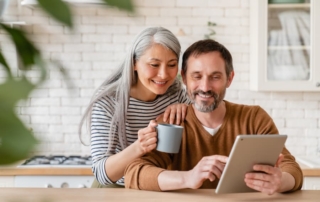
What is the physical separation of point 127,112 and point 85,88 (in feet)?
6.17

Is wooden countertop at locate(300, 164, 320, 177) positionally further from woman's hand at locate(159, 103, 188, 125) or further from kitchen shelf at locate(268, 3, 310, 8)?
woman's hand at locate(159, 103, 188, 125)

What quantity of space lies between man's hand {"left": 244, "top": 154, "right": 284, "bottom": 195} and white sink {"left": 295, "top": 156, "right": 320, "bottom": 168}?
6.15 ft

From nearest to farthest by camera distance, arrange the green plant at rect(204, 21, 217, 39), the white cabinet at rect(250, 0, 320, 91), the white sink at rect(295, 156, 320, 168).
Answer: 1. the white sink at rect(295, 156, 320, 168)
2. the white cabinet at rect(250, 0, 320, 91)
3. the green plant at rect(204, 21, 217, 39)

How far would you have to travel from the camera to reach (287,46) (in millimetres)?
3830

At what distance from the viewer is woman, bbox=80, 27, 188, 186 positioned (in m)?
2.16

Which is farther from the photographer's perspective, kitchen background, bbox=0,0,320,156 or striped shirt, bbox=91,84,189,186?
kitchen background, bbox=0,0,320,156

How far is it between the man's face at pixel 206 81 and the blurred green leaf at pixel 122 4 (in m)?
2.03

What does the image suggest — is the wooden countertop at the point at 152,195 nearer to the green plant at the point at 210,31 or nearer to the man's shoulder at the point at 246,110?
the man's shoulder at the point at 246,110

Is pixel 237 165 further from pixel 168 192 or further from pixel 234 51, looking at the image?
pixel 234 51

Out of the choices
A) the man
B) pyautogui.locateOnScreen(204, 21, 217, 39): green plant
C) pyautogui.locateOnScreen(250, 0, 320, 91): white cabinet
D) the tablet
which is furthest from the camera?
pyautogui.locateOnScreen(204, 21, 217, 39): green plant

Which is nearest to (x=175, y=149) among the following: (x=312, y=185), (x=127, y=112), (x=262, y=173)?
(x=262, y=173)

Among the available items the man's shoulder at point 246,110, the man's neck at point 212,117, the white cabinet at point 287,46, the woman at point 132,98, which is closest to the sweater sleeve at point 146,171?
the woman at point 132,98

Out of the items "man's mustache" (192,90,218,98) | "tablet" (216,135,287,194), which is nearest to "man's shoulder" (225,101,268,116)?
"man's mustache" (192,90,218,98)

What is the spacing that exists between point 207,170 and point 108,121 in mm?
603
